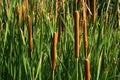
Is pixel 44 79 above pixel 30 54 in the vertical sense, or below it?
below

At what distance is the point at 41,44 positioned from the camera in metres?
1.32

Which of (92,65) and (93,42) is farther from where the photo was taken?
(93,42)

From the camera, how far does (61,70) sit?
122cm

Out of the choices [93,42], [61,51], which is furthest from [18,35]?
[93,42]

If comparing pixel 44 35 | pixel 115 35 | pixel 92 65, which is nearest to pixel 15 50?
pixel 44 35

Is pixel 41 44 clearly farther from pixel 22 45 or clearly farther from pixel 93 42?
pixel 93 42

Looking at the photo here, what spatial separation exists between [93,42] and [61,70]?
0.77 ft

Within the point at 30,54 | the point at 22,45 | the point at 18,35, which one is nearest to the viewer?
the point at 30,54

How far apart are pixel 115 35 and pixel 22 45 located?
0.52 meters

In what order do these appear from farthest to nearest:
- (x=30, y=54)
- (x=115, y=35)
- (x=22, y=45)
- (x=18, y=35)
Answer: (x=115, y=35) → (x=18, y=35) → (x=22, y=45) → (x=30, y=54)

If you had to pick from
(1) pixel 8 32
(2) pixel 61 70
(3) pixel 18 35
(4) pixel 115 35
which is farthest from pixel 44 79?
(4) pixel 115 35

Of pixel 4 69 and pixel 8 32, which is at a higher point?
pixel 8 32

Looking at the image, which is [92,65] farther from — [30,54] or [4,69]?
[4,69]

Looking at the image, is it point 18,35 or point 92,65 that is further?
point 18,35
